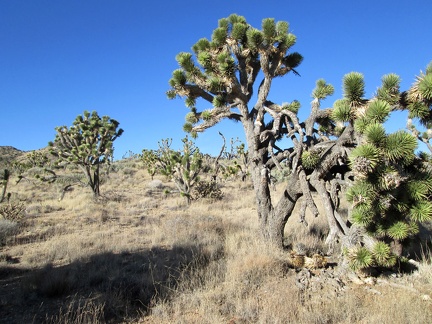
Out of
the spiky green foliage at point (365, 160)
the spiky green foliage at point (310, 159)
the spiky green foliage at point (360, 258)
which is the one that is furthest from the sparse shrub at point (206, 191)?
the spiky green foliage at point (365, 160)

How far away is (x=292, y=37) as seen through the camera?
6.43m

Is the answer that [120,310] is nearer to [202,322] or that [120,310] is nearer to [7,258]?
[202,322]

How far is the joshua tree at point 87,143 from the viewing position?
595 inches

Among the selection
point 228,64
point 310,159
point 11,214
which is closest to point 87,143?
point 11,214

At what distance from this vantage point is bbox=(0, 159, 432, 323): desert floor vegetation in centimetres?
362

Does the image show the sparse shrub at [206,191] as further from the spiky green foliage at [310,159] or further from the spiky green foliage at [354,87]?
the spiky green foliage at [354,87]

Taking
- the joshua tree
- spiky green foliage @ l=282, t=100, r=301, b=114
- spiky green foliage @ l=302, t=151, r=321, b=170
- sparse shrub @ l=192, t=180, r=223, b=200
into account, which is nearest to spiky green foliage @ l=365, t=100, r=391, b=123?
spiky green foliage @ l=302, t=151, r=321, b=170

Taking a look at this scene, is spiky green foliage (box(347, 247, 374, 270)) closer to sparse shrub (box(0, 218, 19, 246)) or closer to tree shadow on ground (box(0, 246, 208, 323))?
tree shadow on ground (box(0, 246, 208, 323))

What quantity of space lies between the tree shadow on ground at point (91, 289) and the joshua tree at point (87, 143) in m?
9.85

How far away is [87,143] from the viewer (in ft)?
50.8

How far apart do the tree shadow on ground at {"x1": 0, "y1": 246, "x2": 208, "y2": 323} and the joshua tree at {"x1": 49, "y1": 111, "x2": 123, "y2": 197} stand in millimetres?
9850

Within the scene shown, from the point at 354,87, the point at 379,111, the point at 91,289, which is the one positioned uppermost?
the point at 354,87

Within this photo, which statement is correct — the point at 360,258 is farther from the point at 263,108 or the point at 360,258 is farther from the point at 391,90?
the point at 263,108

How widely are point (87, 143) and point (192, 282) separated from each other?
12965 mm
